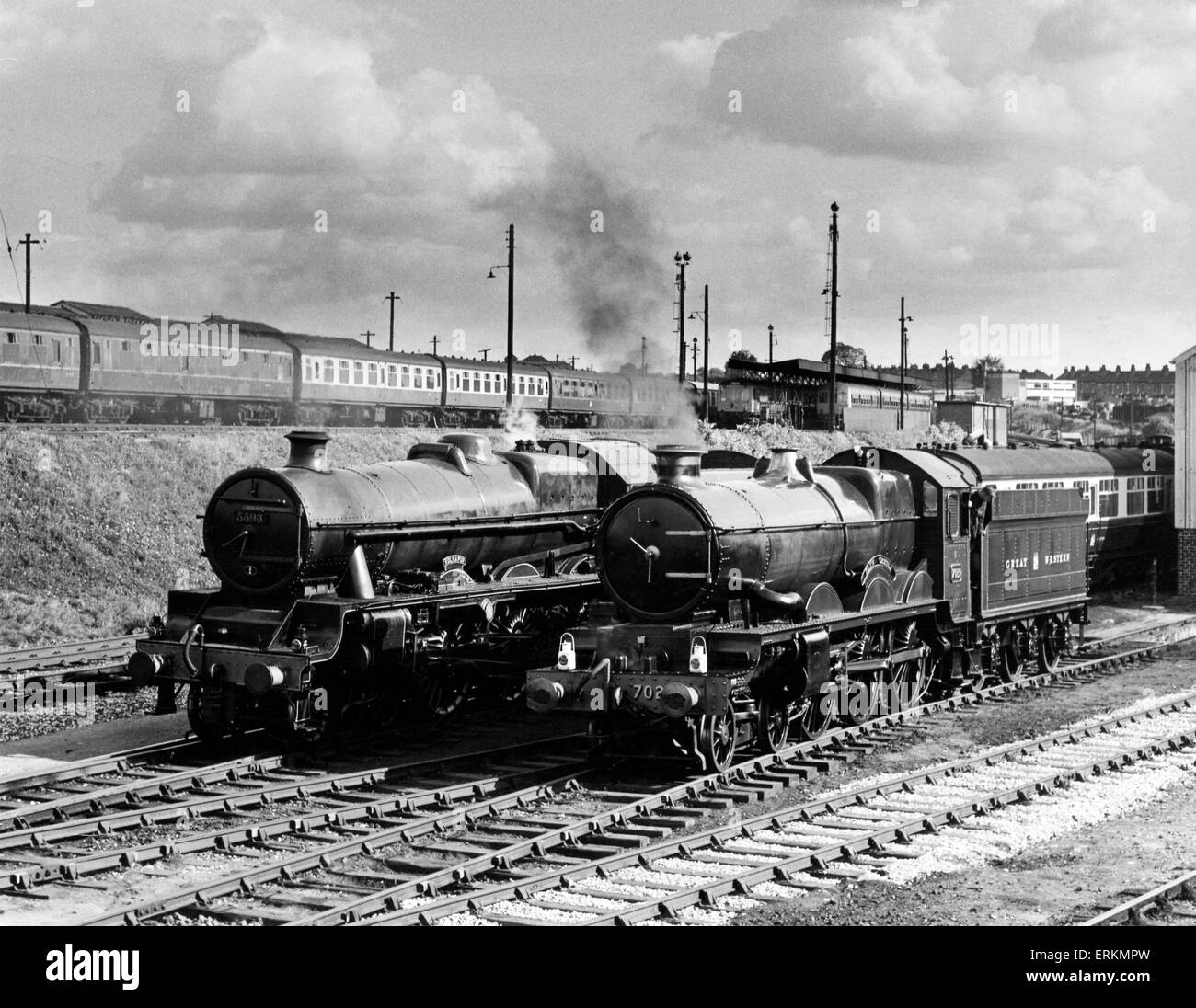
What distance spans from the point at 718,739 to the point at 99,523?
17980mm

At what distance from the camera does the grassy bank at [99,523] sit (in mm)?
24344

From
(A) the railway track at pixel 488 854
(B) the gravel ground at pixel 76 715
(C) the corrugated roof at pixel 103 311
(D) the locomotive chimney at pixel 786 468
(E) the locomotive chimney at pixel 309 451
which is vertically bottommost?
(B) the gravel ground at pixel 76 715

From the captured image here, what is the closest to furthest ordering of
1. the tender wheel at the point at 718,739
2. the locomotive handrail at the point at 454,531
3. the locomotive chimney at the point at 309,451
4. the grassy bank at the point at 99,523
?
the tender wheel at the point at 718,739 < the locomotive handrail at the point at 454,531 < the locomotive chimney at the point at 309,451 < the grassy bank at the point at 99,523

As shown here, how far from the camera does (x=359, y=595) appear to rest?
49.6ft

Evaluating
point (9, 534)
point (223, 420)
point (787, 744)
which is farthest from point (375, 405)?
point (787, 744)

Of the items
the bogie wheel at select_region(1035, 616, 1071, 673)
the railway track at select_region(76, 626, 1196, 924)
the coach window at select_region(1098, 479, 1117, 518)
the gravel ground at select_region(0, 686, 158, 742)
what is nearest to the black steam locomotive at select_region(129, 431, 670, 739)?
the gravel ground at select_region(0, 686, 158, 742)

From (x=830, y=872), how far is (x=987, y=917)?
4.52ft

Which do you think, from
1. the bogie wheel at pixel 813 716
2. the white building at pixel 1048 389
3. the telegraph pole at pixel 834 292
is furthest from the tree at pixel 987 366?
the bogie wheel at pixel 813 716

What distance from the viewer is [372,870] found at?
411 inches

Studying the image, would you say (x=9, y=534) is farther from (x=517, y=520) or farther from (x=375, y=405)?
(x=375, y=405)

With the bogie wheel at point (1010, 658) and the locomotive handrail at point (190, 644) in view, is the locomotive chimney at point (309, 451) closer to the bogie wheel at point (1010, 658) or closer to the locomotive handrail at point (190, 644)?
the locomotive handrail at point (190, 644)

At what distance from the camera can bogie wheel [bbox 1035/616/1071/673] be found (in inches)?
826

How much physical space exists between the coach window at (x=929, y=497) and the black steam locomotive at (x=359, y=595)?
4376 mm

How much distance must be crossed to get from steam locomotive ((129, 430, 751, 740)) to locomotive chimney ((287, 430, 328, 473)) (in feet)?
0.07
